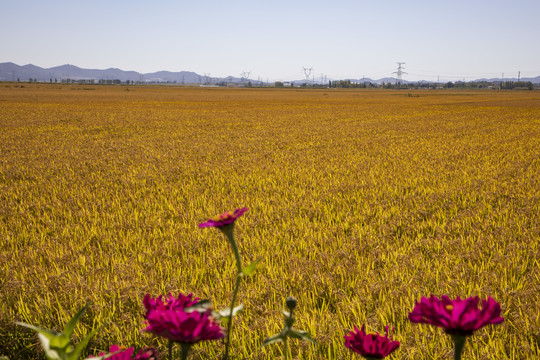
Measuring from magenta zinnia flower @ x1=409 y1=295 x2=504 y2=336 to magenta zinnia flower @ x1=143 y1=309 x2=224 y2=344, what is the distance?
1.88 feet

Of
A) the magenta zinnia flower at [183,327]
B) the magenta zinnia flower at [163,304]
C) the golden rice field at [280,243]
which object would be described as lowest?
the golden rice field at [280,243]

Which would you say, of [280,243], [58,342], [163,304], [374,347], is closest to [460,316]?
[374,347]

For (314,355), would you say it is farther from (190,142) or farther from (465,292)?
(190,142)

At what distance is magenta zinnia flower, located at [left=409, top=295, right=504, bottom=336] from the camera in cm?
105

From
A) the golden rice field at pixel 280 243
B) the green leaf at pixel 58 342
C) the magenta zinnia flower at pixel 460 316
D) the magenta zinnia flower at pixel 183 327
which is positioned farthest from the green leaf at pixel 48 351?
the golden rice field at pixel 280 243

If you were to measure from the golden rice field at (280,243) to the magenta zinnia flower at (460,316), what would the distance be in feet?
5.32

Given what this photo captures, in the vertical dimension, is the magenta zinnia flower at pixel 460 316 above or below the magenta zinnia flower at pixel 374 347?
above

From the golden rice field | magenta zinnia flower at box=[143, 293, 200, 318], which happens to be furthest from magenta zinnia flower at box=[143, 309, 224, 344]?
the golden rice field

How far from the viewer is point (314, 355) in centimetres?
257

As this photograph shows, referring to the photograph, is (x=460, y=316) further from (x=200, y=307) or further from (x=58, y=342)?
(x=58, y=342)

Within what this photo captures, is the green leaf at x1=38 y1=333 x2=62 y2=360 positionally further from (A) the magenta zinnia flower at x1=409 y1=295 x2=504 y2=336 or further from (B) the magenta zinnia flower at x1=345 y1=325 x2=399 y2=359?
(A) the magenta zinnia flower at x1=409 y1=295 x2=504 y2=336

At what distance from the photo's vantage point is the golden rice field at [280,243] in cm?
304

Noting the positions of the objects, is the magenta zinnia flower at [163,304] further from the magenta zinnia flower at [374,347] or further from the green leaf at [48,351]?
the magenta zinnia flower at [374,347]

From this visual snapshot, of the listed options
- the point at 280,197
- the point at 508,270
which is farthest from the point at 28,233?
the point at 508,270
